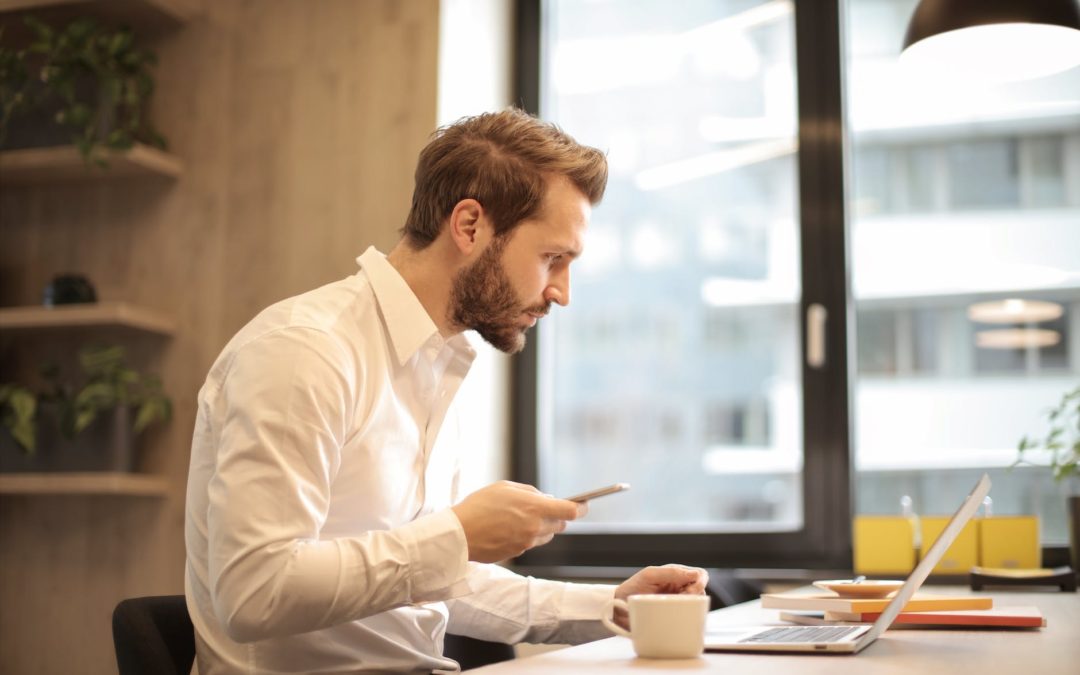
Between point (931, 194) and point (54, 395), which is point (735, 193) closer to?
point (931, 194)

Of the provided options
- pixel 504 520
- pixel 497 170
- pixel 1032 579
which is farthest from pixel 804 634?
pixel 1032 579

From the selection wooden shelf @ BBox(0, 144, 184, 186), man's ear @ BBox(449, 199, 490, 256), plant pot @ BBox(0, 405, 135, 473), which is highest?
wooden shelf @ BBox(0, 144, 184, 186)

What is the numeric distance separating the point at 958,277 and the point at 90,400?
2377 mm

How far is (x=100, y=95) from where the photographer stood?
3.21 meters

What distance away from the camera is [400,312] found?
168 centimetres

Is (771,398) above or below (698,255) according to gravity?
below

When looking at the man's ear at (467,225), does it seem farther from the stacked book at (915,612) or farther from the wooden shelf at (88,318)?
the wooden shelf at (88,318)

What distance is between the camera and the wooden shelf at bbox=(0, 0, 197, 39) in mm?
3271

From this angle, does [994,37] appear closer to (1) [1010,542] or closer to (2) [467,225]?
(1) [1010,542]

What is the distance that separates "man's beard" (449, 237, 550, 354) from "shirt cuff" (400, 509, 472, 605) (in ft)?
1.58

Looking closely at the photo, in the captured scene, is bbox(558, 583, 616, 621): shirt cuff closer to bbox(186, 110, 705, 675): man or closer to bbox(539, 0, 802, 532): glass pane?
bbox(186, 110, 705, 675): man

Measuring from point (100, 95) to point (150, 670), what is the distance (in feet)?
7.40

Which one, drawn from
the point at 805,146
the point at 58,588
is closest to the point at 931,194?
the point at 805,146

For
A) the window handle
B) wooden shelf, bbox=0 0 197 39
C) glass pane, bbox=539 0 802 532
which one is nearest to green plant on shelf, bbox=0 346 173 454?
wooden shelf, bbox=0 0 197 39
